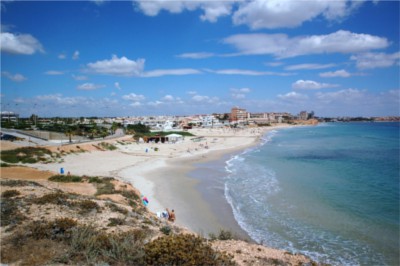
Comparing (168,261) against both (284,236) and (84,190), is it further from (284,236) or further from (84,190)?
(84,190)

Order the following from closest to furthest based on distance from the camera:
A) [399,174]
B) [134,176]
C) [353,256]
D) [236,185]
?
[353,256], [236,185], [134,176], [399,174]

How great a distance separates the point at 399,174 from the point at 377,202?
12561 millimetres

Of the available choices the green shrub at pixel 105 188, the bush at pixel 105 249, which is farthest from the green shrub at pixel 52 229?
the green shrub at pixel 105 188

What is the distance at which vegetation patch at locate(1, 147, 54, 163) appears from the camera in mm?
27312

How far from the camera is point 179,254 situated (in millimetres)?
6273

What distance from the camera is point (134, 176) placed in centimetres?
2525

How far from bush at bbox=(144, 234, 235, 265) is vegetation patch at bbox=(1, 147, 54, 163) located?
25.8 m

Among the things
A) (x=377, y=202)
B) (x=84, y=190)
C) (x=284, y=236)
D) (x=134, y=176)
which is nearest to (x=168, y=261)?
(x=284, y=236)

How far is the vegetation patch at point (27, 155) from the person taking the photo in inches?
1075

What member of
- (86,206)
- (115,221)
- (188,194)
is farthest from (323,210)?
(86,206)

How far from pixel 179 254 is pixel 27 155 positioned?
2875cm

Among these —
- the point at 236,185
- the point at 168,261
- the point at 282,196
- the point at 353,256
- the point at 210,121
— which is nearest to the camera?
the point at 168,261

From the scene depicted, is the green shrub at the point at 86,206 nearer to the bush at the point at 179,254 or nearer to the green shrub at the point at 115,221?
the green shrub at the point at 115,221

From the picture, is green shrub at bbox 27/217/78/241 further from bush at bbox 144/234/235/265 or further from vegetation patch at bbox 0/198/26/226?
bush at bbox 144/234/235/265
